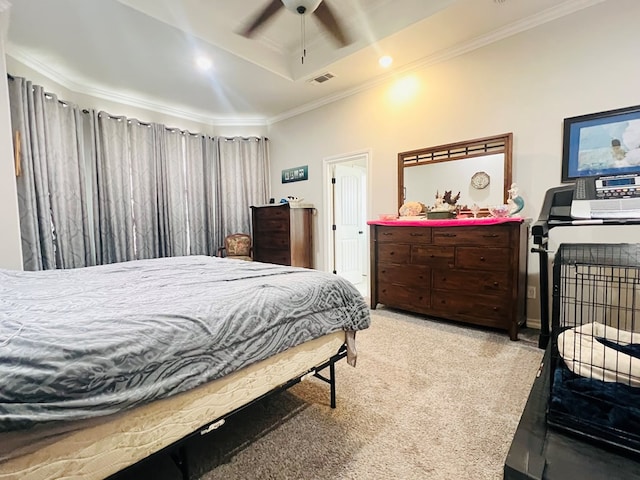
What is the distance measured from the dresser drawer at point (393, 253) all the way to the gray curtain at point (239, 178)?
281 cm

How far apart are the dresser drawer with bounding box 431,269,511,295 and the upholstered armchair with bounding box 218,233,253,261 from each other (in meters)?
3.07

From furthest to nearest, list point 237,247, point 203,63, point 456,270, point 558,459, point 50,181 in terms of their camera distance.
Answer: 1. point 237,247
2. point 203,63
3. point 50,181
4. point 456,270
5. point 558,459

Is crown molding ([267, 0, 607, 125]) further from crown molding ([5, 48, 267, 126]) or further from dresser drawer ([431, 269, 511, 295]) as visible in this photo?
dresser drawer ([431, 269, 511, 295])

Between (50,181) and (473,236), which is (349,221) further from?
(50,181)

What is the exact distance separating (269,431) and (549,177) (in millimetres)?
3057

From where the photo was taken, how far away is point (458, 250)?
2873 mm

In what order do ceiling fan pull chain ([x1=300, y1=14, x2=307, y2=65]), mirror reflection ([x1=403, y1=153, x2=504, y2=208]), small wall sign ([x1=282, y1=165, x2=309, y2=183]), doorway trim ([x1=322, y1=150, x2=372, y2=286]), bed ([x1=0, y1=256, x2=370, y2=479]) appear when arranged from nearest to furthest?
1. bed ([x1=0, y1=256, x2=370, y2=479])
2. mirror reflection ([x1=403, y1=153, x2=504, y2=208])
3. ceiling fan pull chain ([x1=300, y1=14, x2=307, y2=65])
4. doorway trim ([x1=322, y1=150, x2=372, y2=286])
5. small wall sign ([x1=282, y1=165, x2=309, y2=183])

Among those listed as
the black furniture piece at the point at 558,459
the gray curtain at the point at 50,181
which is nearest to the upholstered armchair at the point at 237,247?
the gray curtain at the point at 50,181

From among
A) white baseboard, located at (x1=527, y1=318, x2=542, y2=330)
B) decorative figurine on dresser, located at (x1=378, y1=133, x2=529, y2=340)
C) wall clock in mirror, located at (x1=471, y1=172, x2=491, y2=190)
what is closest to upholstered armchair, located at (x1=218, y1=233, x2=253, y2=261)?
decorative figurine on dresser, located at (x1=378, y1=133, x2=529, y2=340)

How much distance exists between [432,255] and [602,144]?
1.62 metres

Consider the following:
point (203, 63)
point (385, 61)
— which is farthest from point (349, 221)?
point (203, 63)

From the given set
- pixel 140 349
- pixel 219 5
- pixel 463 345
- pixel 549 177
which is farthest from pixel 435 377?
pixel 219 5

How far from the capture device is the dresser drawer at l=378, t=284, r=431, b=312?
313 cm

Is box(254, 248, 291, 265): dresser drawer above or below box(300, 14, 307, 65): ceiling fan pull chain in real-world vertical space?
below
